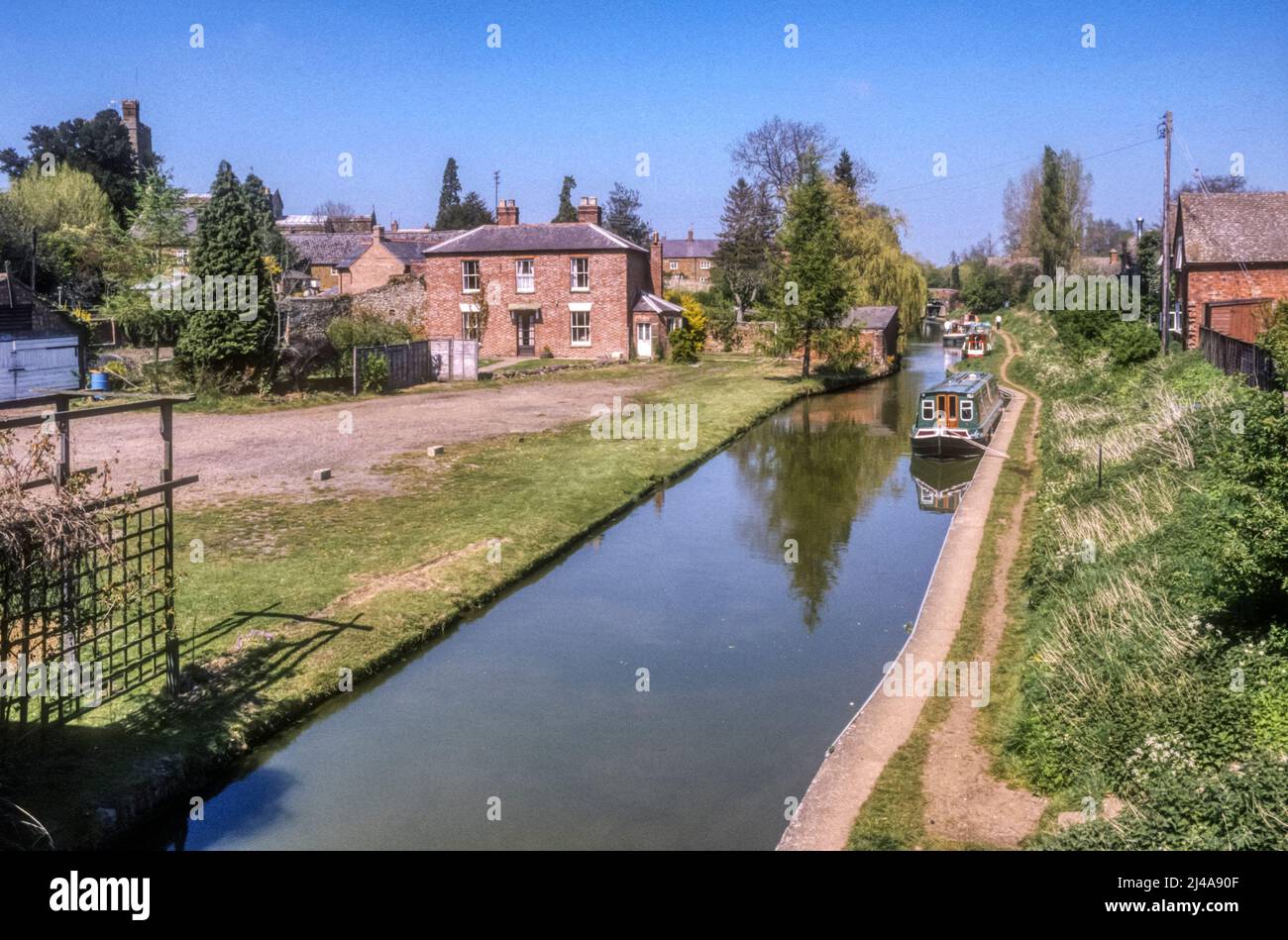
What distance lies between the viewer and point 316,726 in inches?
471

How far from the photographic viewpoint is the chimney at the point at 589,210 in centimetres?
5525

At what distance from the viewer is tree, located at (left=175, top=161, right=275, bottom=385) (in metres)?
32.7

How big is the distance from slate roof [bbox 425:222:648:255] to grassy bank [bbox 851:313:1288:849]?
39.3 metres

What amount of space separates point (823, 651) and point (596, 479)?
10642 mm

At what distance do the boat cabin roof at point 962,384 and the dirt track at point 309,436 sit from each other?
401 inches

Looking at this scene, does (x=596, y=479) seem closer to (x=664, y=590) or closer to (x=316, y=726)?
(x=664, y=590)

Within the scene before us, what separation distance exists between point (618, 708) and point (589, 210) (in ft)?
149

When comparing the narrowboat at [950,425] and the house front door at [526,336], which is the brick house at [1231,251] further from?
the house front door at [526,336]

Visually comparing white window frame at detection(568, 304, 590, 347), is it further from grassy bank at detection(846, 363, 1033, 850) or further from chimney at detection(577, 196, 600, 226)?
grassy bank at detection(846, 363, 1033, 850)

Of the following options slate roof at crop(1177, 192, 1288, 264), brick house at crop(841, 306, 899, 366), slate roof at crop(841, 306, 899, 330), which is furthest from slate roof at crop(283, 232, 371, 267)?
slate roof at crop(1177, 192, 1288, 264)

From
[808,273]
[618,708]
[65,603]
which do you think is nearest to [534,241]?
[808,273]

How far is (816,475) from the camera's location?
2730 centimetres

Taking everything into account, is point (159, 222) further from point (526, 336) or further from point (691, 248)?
point (691, 248)
